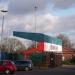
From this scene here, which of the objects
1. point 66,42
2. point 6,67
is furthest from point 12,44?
point 6,67

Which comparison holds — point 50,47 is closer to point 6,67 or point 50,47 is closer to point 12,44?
point 6,67

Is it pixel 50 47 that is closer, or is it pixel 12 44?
pixel 50 47

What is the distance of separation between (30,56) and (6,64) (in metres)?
26.4

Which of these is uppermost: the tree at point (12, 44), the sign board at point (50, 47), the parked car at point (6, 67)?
the tree at point (12, 44)

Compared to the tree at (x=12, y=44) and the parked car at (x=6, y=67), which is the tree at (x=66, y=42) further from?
the parked car at (x=6, y=67)

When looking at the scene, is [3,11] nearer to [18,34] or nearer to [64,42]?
[18,34]

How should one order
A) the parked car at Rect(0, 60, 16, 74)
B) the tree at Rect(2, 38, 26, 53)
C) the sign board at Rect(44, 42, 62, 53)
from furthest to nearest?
the tree at Rect(2, 38, 26, 53) → the sign board at Rect(44, 42, 62, 53) → the parked car at Rect(0, 60, 16, 74)

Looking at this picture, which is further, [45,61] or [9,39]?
[9,39]

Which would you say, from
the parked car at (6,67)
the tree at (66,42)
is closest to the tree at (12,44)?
the tree at (66,42)

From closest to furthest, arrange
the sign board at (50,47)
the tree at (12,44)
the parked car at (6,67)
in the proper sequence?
the parked car at (6,67)
the sign board at (50,47)
the tree at (12,44)

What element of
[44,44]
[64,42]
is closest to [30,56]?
[44,44]

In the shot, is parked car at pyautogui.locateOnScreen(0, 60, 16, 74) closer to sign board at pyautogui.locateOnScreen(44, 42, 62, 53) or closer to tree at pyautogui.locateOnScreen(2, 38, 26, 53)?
sign board at pyautogui.locateOnScreen(44, 42, 62, 53)

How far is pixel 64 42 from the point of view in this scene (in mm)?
141000

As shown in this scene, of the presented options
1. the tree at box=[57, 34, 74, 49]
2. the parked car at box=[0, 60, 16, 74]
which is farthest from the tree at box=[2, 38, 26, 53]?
the parked car at box=[0, 60, 16, 74]
